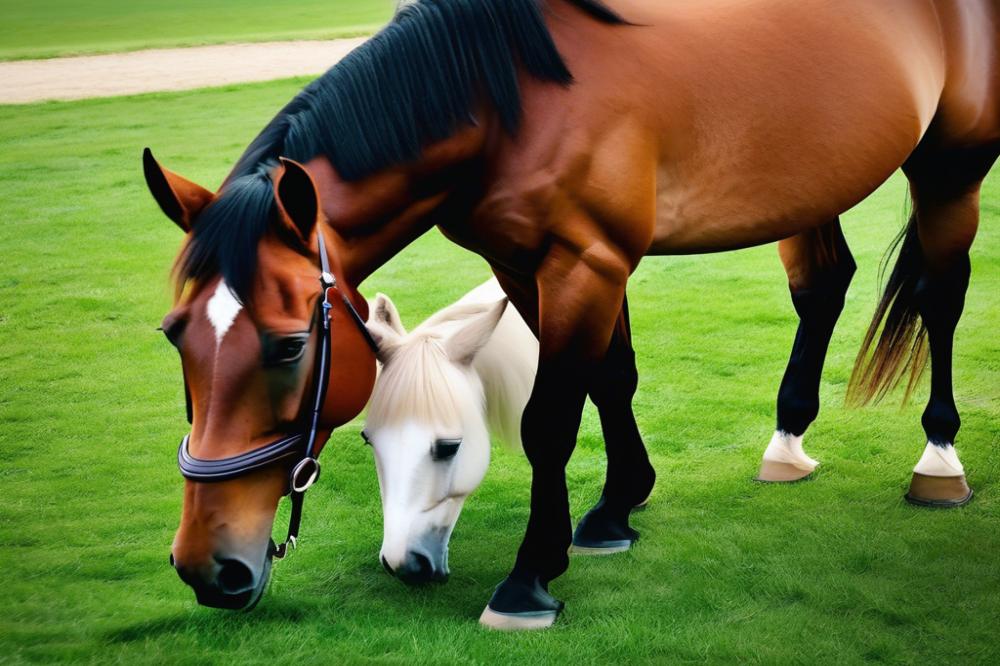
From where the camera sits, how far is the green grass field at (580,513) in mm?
2727

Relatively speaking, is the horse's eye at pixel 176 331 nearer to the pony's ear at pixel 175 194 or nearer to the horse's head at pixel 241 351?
the horse's head at pixel 241 351

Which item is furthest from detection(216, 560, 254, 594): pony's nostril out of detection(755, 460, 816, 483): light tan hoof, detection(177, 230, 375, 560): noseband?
detection(755, 460, 816, 483): light tan hoof

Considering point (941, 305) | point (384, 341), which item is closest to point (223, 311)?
point (384, 341)

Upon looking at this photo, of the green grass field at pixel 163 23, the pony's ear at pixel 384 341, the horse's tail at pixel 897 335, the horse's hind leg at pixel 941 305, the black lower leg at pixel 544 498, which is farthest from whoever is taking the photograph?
the green grass field at pixel 163 23

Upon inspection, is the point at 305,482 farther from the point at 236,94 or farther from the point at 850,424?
the point at 236,94

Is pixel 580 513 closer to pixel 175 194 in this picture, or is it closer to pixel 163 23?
pixel 175 194

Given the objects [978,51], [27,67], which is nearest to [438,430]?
[978,51]

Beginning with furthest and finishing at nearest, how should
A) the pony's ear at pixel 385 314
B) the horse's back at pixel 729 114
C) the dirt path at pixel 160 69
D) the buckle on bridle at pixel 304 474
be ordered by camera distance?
the dirt path at pixel 160 69 < the pony's ear at pixel 385 314 < the horse's back at pixel 729 114 < the buckle on bridle at pixel 304 474

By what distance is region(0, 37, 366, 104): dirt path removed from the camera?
42.9 feet

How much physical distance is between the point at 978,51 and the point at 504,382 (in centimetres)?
182

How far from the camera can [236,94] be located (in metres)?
12.4

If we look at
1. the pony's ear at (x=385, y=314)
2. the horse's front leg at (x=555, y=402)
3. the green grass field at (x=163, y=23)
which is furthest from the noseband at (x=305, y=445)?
the green grass field at (x=163, y=23)

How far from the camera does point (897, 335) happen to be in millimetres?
3877

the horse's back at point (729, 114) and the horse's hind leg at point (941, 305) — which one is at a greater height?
the horse's back at point (729, 114)
